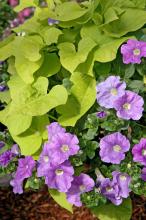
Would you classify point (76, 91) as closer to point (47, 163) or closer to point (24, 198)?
point (47, 163)

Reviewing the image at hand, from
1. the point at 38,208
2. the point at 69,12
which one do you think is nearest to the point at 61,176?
the point at 69,12

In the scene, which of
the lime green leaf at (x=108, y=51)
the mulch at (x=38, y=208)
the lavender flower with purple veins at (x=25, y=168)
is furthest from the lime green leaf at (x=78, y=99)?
the mulch at (x=38, y=208)

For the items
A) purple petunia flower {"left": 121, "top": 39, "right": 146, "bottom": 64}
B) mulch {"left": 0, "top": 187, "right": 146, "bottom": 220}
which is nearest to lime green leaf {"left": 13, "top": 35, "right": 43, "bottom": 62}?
purple petunia flower {"left": 121, "top": 39, "right": 146, "bottom": 64}

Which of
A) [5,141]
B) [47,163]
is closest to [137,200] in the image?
[5,141]

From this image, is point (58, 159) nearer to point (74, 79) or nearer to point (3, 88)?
point (74, 79)

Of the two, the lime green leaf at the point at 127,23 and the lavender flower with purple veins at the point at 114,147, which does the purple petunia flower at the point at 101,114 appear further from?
the lime green leaf at the point at 127,23

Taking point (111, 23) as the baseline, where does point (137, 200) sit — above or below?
below
